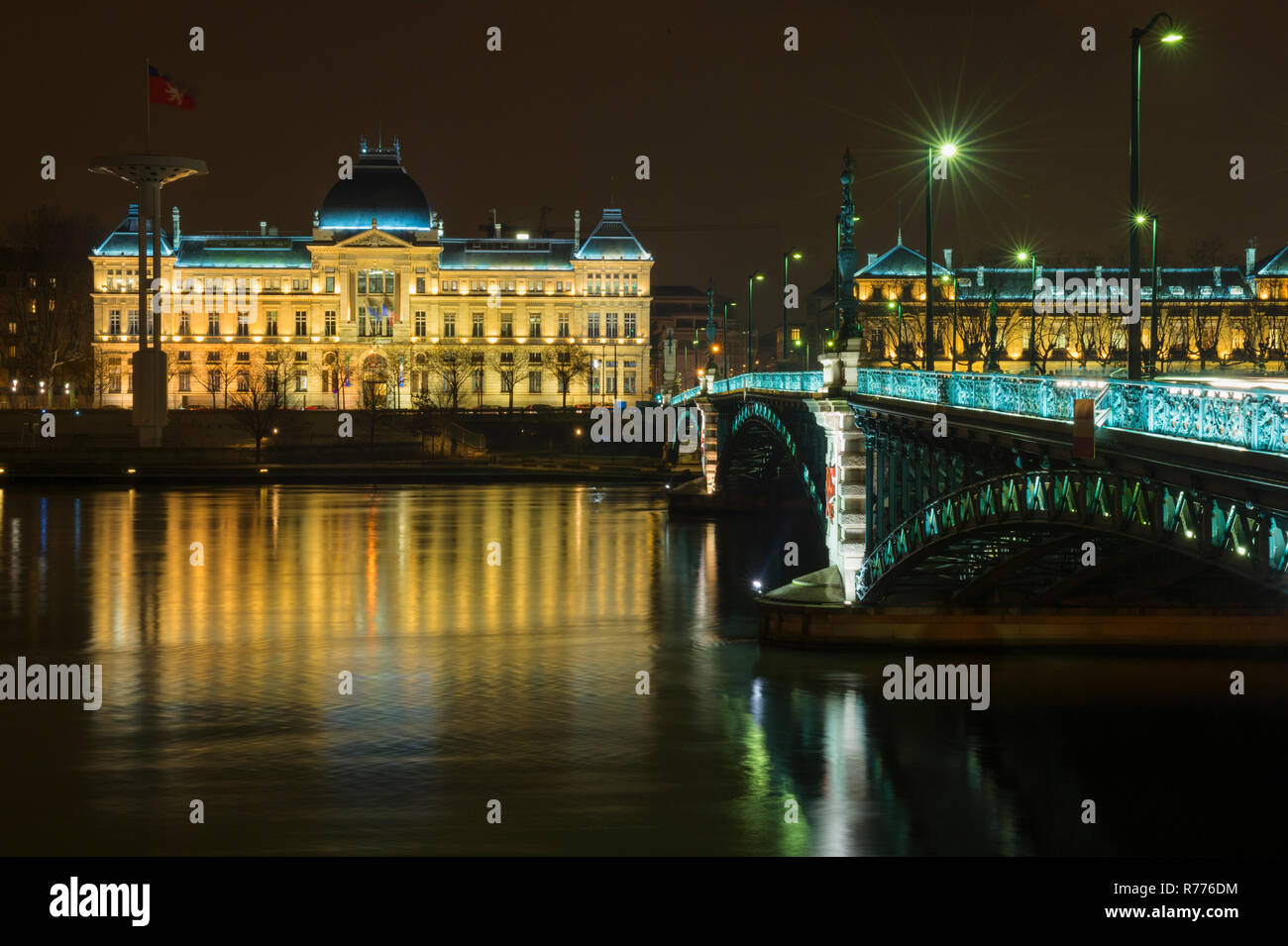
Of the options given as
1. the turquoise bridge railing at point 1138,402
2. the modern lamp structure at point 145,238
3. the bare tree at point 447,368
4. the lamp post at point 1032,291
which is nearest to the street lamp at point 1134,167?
the turquoise bridge railing at point 1138,402

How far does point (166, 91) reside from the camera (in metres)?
73.2

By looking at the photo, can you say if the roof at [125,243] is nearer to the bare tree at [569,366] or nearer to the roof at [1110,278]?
the bare tree at [569,366]

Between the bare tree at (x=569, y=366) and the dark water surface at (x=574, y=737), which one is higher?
the bare tree at (x=569, y=366)

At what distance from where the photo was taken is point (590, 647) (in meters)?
34.9

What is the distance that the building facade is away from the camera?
144 m

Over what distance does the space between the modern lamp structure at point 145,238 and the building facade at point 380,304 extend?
48.8 meters

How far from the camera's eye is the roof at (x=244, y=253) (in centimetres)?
14800

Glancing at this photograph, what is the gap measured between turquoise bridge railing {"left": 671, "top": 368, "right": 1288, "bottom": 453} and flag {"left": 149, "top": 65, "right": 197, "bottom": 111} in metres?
53.3

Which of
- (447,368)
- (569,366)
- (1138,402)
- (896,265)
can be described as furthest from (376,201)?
(1138,402)

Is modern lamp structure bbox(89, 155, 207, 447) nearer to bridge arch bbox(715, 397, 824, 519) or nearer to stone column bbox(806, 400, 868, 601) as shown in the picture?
bridge arch bbox(715, 397, 824, 519)

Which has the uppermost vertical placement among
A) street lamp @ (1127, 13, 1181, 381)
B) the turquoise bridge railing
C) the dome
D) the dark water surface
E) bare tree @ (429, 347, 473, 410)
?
the dome

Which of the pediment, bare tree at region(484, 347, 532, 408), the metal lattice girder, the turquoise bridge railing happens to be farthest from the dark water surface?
the pediment

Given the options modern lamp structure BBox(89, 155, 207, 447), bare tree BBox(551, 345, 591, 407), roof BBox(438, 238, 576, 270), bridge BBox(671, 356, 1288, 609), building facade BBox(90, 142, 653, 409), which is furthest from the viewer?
roof BBox(438, 238, 576, 270)
